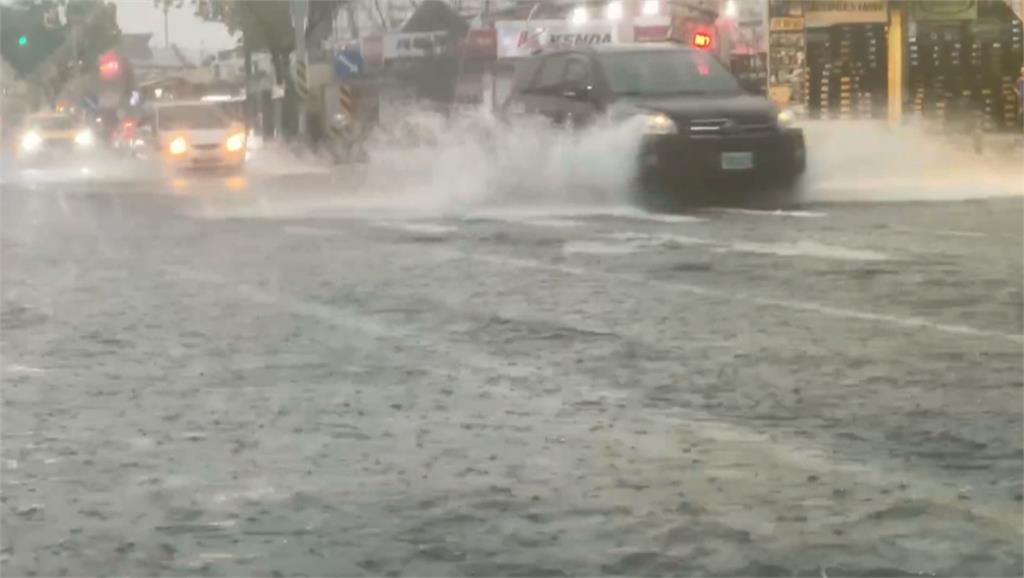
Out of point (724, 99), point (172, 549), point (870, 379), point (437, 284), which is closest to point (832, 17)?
point (724, 99)

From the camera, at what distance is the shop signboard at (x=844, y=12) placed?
Result: 3175cm

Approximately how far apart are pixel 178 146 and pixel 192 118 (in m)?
1.53

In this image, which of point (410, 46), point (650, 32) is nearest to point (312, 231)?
point (650, 32)

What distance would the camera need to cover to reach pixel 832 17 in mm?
32719

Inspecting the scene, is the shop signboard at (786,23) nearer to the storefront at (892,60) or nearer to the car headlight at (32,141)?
the storefront at (892,60)

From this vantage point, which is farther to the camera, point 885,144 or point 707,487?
point 885,144

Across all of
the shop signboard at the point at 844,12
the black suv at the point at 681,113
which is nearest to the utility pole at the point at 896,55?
the shop signboard at the point at 844,12

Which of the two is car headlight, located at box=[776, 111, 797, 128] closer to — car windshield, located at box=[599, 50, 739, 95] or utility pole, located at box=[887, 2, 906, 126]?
car windshield, located at box=[599, 50, 739, 95]

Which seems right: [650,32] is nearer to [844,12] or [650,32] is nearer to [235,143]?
[844,12]

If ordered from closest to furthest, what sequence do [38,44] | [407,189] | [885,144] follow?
[407,189] < [885,144] < [38,44]

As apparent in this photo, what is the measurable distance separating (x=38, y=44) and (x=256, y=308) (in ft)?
242

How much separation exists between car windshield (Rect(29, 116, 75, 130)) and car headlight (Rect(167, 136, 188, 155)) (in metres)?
15.8

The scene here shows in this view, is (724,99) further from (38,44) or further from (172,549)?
(38,44)

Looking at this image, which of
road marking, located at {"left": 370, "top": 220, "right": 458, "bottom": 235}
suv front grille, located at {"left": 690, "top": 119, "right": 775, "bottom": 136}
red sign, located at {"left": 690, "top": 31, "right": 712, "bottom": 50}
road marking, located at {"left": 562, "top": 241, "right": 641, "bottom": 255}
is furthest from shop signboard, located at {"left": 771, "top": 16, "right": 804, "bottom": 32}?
road marking, located at {"left": 562, "top": 241, "right": 641, "bottom": 255}
